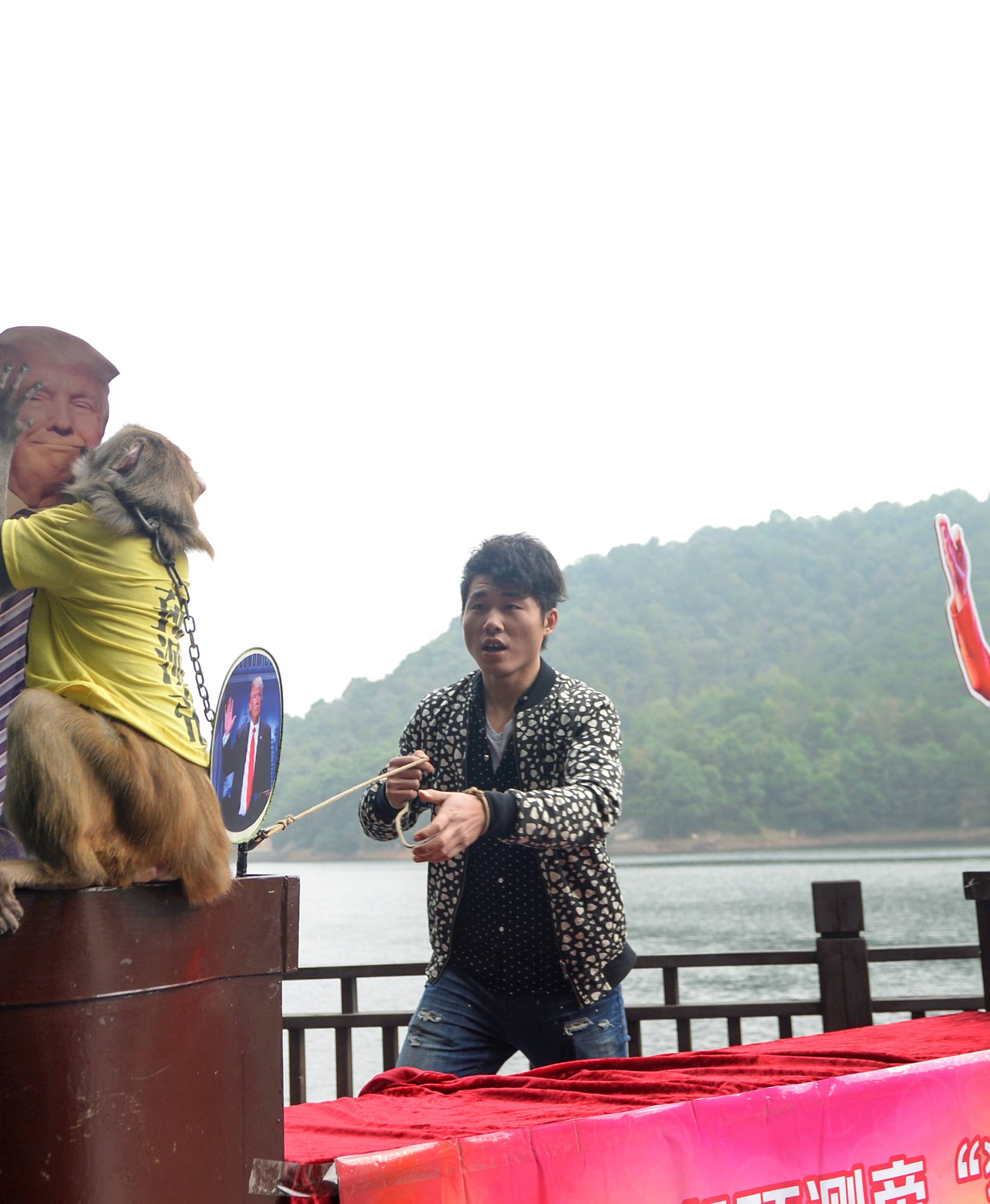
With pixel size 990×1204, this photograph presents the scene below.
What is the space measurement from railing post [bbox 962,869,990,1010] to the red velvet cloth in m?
0.63

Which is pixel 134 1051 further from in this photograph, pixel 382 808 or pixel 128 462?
pixel 382 808

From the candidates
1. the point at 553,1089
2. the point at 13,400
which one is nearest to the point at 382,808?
the point at 553,1089

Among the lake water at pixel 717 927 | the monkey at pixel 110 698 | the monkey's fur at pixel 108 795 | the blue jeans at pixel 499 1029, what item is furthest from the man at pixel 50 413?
the lake water at pixel 717 927

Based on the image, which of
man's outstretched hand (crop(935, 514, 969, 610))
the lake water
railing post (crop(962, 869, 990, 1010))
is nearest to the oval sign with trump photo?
railing post (crop(962, 869, 990, 1010))

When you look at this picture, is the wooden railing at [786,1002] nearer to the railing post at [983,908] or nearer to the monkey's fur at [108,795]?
the railing post at [983,908]

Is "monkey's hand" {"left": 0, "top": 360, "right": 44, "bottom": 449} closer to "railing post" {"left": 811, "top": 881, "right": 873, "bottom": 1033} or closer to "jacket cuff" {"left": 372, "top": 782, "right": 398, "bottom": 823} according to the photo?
"jacket cuff" {"left": 372, "top": 782, "right": 398, "bottom": 823}

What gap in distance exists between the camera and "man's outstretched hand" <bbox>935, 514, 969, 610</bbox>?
4645mm

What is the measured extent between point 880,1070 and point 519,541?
168 cm

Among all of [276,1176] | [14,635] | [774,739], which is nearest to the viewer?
[276,1176]

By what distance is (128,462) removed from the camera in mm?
2092

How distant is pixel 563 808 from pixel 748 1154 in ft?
2.72

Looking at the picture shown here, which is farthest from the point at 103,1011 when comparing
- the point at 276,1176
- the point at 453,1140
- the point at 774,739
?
the point at 774,739

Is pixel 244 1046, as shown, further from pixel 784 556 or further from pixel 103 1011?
pixel 784 556

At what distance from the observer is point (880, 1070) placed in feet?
8.09
